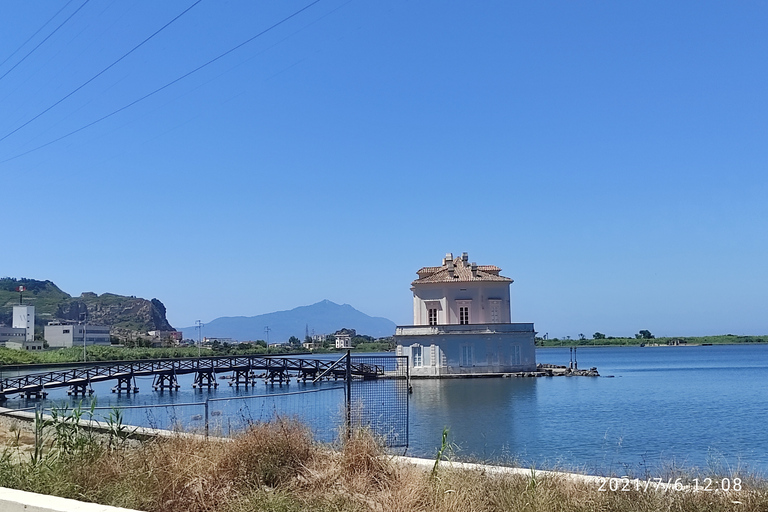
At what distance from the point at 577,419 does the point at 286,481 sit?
72.4ft

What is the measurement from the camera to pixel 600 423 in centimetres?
2503

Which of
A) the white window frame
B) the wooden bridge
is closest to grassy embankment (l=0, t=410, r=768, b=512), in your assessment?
the wooden bridge

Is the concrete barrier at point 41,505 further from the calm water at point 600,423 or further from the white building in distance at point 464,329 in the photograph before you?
the white building in distance at point 464,329

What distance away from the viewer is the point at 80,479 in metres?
6.29

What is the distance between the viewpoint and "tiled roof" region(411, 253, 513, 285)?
175ft

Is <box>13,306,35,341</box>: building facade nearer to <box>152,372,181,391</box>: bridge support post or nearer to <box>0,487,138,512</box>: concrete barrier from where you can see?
<box>152,372,181,391</box>: bridge support post

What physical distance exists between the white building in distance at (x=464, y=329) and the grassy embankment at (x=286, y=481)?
4441 cm

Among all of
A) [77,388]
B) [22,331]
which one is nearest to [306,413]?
[77,388]

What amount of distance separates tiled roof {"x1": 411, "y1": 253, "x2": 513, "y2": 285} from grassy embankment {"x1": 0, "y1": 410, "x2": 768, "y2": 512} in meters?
46.2

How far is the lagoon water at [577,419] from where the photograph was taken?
10648 mm

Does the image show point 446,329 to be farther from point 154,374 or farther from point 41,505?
point 41,505

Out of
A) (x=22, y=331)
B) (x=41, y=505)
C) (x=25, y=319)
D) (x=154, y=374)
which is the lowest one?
(x=154, y=374)

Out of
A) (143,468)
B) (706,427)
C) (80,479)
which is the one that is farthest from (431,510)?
(706,427)

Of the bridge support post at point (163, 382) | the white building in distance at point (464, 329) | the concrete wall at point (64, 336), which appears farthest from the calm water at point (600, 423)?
the concrete wall at point (64, 336)
